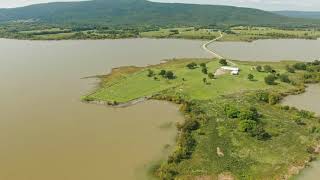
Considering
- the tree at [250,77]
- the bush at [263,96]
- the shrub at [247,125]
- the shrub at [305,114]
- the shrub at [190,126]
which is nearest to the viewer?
the shrub at [247,125]

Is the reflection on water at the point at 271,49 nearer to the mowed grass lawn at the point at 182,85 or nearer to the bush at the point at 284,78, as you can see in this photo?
the mowed grass lawn at the point at 182,85

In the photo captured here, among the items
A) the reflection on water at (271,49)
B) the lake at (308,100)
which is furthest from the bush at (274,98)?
the reflection on water at (271,49)

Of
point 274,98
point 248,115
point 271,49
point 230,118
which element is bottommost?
point 230,118

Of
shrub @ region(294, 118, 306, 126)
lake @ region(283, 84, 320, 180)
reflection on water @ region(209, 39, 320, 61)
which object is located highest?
reflection on water @ region(209, 39, 320, 61)

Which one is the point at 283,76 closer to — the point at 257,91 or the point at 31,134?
the point at 257,91

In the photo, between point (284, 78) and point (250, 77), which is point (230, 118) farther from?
point (284, 78)

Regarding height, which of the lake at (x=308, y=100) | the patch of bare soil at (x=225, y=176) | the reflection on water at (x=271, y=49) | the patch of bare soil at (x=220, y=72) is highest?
the patch of bare soil at (x=220, y=72)

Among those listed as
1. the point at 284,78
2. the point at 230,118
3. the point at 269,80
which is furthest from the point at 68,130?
the point at 284,78

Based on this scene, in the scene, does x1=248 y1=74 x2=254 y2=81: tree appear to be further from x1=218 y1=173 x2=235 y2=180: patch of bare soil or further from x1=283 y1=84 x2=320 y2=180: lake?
x1=218 y1=173 x2=235 y2=180: patch of bare soil

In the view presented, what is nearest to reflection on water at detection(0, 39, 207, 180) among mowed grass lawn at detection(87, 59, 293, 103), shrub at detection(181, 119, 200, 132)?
shrub at detection(181, 119, 200, 132)
